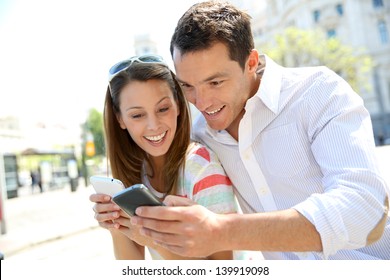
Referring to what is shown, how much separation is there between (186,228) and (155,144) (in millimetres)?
762

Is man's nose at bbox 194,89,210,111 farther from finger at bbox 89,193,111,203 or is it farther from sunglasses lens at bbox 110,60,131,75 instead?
finger at bbox 89,193,111,203

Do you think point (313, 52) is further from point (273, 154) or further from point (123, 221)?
point (123, 221)

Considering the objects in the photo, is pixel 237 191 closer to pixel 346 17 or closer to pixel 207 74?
pixel 207 74

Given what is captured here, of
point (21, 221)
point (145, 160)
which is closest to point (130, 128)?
point (145, 160)

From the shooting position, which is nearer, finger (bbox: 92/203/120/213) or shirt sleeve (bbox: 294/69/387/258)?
shirt sleeve (bbox: 294/69/387/258)

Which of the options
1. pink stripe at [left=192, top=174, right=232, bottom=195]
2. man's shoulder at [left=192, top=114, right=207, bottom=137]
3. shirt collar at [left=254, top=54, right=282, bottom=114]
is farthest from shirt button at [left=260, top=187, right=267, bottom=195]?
man's shoulder at [left=192, top=114, right=207, bottom=137]

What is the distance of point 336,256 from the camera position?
52.2 inches

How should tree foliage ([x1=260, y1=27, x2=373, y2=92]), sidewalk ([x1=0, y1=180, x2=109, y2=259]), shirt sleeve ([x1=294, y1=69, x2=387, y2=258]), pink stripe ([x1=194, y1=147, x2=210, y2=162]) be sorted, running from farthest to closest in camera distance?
tree foliage ([x1=260, y1=27, x2=373, y2=92])
sidewalk ([x1=0, y1=180, x2=109, y2=259])
pink stripe ([x1=194, y1=147, x2=210, y2=162])
shirt sleeve ([x1=294, y1=69, x2=387, y2=258])

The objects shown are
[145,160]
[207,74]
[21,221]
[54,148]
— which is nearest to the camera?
[207,74]

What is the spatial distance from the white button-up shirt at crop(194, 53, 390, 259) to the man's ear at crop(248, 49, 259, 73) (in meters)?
0.04

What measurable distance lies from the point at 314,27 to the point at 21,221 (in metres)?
19.8

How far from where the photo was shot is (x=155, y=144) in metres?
1.55

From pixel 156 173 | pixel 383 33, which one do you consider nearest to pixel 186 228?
pixel 156 173

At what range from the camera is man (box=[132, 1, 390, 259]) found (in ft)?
2.87
